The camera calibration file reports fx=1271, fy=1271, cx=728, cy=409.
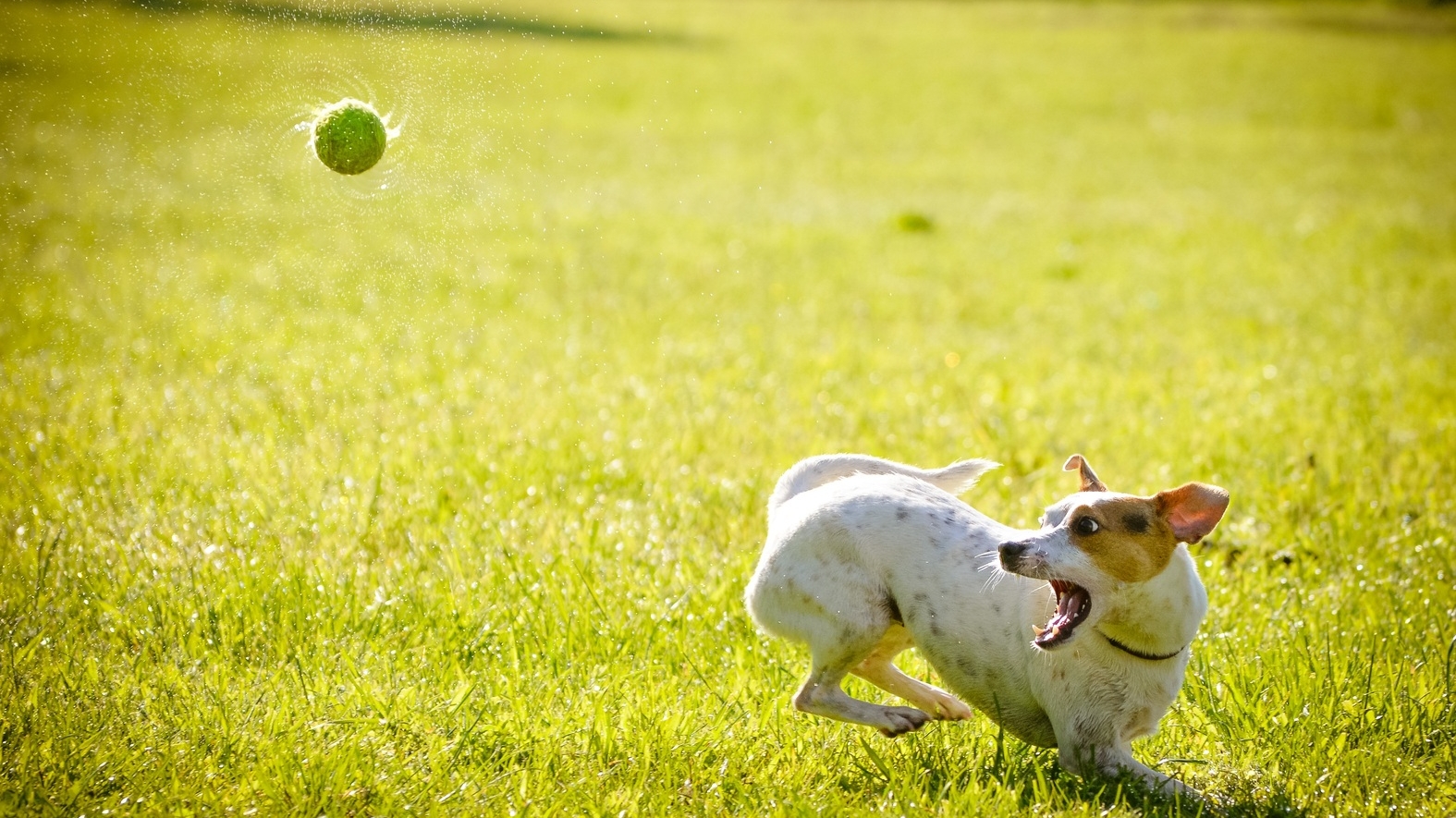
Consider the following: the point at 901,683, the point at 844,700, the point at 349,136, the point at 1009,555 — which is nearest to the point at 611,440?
the point at 349,136

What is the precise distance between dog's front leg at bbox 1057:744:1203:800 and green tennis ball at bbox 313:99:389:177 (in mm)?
3250

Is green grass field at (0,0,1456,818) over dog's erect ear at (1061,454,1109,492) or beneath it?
beneath

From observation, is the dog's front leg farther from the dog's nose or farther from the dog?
the dog's nose

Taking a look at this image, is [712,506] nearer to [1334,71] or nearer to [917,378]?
[917,378]

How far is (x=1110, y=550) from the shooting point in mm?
3125

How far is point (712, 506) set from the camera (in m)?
5.06

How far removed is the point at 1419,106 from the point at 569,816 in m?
24.0

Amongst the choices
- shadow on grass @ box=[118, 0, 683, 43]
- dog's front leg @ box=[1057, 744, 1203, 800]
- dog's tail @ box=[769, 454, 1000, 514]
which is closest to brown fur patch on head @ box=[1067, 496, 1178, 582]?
dog's front leg @ box=[1057, 744, 1203, 800]

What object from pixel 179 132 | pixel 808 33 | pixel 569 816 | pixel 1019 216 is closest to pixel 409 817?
pixel 569 816

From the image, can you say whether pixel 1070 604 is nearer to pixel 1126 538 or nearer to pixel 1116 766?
pixel 1126 538

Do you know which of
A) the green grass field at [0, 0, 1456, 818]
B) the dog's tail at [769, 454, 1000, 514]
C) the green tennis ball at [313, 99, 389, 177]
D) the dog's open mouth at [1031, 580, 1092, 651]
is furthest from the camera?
the green tennis ball at [313, 99, 389, 177]

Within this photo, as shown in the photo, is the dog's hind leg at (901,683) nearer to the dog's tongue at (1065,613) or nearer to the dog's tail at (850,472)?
the dog's tongue at (1065,613)

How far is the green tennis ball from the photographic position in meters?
4.73

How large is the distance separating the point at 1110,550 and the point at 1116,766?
0.56m
